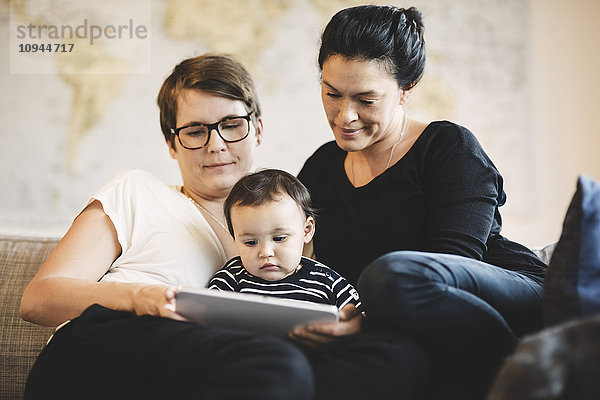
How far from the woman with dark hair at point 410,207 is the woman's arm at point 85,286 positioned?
34cm

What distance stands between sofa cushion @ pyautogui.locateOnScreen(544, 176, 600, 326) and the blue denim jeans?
0.12m

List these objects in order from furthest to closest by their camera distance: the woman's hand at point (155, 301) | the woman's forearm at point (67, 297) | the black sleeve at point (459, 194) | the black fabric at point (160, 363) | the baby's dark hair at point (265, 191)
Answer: the baby's dark hair at point (265, 191)
the black sleeve at point (459, 194)
the woman's forearm at point (67, 297)
the woman's hand at point (155, 301)
the black fabric at point (160, 363)

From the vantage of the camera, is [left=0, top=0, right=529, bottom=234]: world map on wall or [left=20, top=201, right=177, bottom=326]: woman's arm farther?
[left=0, top=0, right=529, bottom=234]: world map on wall

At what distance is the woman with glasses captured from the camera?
115 cm

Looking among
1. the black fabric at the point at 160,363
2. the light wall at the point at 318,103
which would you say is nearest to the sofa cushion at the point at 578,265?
the black fabric at the point at 160,363

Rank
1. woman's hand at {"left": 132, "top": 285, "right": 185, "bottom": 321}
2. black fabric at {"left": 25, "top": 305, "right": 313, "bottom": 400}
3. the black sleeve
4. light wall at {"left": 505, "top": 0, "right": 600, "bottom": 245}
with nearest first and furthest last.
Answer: black fabric at {"left": 25, "top": 305, "right": 313, "bottom": 400}, woman's hand at {"left": 132, "top": 285, "right": 185, "bottom": 321}, the black sleeve, light wall at {"left": 505, "top": 0, "right": 600, "bottom": 245}

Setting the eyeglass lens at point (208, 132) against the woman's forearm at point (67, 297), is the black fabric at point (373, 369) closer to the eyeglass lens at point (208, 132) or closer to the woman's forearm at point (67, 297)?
the woman's forearm at point (67, 297)

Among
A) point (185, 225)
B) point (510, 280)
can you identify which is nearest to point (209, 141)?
point (185, 225)

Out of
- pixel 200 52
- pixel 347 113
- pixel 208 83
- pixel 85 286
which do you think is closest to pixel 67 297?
pixel 85 286

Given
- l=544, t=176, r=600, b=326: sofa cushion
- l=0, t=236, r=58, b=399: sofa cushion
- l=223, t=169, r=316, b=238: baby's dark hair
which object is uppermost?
l=223, t=169, r=316, b=238: baby's dark hair

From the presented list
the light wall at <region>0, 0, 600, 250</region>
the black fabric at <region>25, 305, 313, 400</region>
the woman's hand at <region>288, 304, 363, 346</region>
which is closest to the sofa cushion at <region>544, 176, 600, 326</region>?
the woman's hand at <region>288, 304, 363, 346</region>

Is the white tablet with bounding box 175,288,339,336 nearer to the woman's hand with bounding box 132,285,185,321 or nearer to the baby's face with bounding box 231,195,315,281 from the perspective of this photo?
the woman's hand with bounding box 132,285,185,321

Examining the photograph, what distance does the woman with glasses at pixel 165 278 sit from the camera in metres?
1.15

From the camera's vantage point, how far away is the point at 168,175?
305 centimetres
